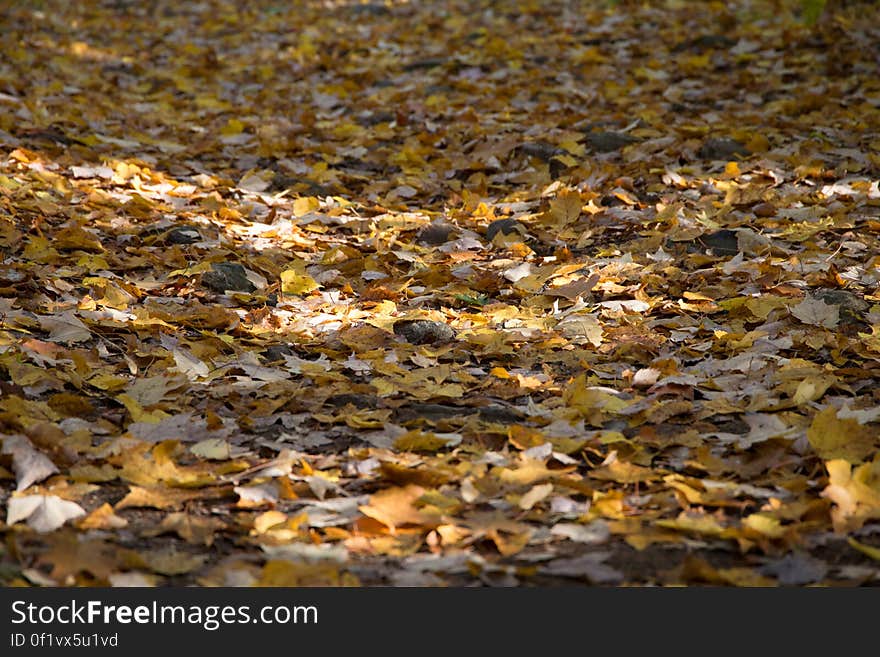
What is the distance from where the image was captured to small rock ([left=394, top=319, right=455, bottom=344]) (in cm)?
314

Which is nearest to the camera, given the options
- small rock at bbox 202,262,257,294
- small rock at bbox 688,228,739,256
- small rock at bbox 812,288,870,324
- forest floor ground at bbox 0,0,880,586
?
forest floor ground at bbox 0,0,880,586

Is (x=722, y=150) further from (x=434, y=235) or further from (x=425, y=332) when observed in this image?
(x=425, y=332)

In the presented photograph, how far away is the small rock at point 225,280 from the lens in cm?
351

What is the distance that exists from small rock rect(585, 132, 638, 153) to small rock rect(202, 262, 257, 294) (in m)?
2.23

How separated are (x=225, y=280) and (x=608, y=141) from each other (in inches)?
93.8

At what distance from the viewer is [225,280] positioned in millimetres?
3527

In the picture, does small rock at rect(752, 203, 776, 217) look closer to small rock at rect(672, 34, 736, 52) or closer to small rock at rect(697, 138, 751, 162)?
small rock at rect(697, 138, 751, 162)

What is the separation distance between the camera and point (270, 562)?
1934mm

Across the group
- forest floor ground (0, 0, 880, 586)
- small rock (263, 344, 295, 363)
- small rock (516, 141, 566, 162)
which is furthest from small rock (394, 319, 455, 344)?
small rock (516, 141, 566, 162)

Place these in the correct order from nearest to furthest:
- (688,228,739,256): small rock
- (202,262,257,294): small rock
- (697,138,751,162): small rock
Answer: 1. (202,262,257,294): small rock
2. (688,228,739,256): small rock
3. (697,138,751,162): small rock

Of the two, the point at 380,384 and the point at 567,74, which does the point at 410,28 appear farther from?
the point at 380,384

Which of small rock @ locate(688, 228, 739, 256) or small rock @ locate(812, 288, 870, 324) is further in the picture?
small rock @ locate(688, 228, 739, 256)

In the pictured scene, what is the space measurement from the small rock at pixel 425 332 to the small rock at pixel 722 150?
88.6 inches

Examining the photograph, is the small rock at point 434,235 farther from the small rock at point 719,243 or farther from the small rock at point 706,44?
the small rock at point 706,44
